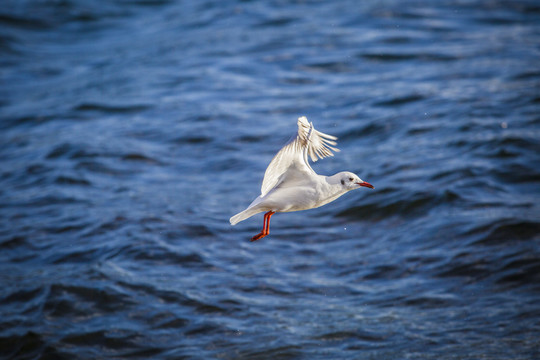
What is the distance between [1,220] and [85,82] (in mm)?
5688

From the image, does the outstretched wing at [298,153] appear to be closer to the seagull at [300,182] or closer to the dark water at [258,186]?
the seagull at [300,182]

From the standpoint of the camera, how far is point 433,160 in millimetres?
11617

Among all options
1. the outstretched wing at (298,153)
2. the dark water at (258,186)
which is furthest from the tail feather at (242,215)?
the dark water at (258,186)

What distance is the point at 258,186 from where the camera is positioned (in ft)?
38.2

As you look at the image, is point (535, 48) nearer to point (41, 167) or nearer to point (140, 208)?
point (140, 208)

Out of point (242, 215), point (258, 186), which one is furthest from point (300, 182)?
point (258, 186)

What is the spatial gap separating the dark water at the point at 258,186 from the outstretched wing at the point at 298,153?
3146 millimetres

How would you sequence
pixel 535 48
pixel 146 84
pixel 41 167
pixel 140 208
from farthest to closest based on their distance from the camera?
pixel 146 84 < pixel 535 48 < pixel 41 167 < pixel 140 208

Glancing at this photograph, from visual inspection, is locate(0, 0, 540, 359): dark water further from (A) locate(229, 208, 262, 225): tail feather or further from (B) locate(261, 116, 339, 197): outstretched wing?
(B) locate(261, 116, 339, 197): outstretched wing

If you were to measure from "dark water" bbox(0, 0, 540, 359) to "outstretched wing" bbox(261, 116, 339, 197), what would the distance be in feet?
10.3

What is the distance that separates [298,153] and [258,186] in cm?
622

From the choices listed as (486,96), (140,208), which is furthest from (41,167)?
(486,96)

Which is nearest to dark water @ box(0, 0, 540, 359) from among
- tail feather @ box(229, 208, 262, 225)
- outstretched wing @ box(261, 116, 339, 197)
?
tail feather @ box(229, 208, 262, 225)

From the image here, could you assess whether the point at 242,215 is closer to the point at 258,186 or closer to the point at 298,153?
the point at 298,153
